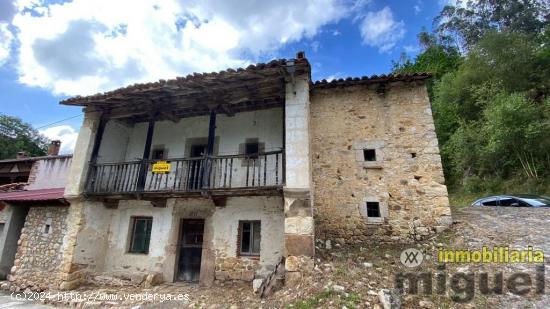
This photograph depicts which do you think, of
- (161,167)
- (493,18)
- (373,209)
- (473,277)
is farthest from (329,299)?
(493,18)

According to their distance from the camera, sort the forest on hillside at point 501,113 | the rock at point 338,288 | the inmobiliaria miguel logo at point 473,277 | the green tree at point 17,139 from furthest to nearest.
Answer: the green tree at point 17,139 < the forest on hillside at point 501,113 < the rock at point 338,288 < the inmobiliaria miguel logo at point 473,277

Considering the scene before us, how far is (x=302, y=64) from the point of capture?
550 cm

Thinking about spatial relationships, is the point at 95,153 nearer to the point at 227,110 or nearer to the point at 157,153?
the point at 157,153

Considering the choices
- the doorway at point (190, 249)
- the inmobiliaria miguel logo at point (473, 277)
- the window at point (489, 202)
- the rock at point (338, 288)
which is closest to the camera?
the inmobiliaria miguel logo at point (473, 277)

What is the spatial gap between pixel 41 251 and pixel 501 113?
16.4m

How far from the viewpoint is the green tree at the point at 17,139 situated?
23.9m

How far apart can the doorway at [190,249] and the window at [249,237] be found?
125 centimetres

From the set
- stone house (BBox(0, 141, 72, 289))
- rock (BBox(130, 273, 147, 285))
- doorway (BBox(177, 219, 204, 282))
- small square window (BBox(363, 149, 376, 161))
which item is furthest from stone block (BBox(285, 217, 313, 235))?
stone house (BBox(0, 141, 72, 289))

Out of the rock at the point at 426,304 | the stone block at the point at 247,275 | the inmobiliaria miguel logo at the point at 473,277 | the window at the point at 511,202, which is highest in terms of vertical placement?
the window at the point at 511,202

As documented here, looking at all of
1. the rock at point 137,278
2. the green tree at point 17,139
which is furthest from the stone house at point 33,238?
the green tree at point 17,139

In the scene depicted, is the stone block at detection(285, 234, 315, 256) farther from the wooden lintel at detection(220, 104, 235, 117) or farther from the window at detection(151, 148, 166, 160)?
the window at detection(151, 148, 166, 160)

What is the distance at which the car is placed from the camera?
24.7 feet

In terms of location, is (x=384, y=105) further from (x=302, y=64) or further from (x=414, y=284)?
(x=414, y=284)

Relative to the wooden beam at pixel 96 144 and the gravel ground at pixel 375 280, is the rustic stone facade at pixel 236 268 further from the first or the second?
the wooden beam at pixel 96 144
